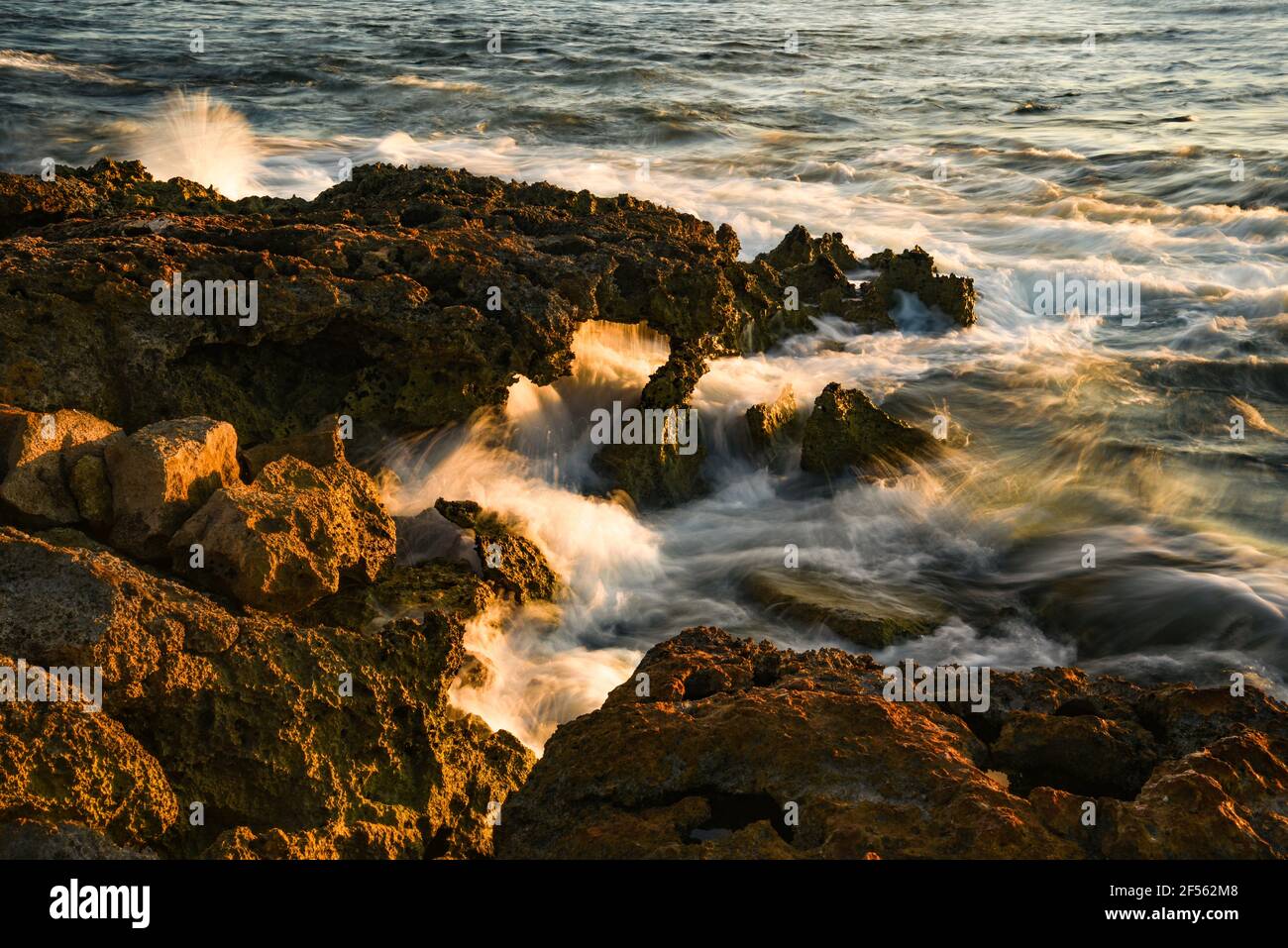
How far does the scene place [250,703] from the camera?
3.94 metres

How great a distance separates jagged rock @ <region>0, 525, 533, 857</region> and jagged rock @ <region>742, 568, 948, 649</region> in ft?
8.81

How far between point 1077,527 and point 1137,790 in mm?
4694

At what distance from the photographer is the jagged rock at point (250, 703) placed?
12.2ft

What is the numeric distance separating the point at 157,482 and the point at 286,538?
587mm

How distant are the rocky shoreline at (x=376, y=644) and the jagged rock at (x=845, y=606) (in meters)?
0.04

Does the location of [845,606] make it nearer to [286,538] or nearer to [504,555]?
[504,555]

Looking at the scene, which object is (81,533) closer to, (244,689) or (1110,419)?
(244,689)

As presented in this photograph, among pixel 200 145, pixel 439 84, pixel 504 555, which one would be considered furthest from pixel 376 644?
pixel 439 84

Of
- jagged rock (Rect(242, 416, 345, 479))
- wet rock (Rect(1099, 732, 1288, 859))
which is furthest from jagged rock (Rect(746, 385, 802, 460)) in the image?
wet rock (Rect(1099, 732, 1288, 859))

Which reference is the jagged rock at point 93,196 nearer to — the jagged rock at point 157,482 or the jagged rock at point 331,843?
the jagged rock at point 157,482

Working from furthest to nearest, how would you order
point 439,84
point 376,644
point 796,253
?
1. point 439,84
2. point 796,253
3. point 376,644

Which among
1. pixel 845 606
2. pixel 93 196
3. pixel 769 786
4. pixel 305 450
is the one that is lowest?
pixel 845 606

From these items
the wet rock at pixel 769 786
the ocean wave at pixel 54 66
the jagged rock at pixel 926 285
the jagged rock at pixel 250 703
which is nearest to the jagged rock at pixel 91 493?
the jagged rock at pixel 250 703
